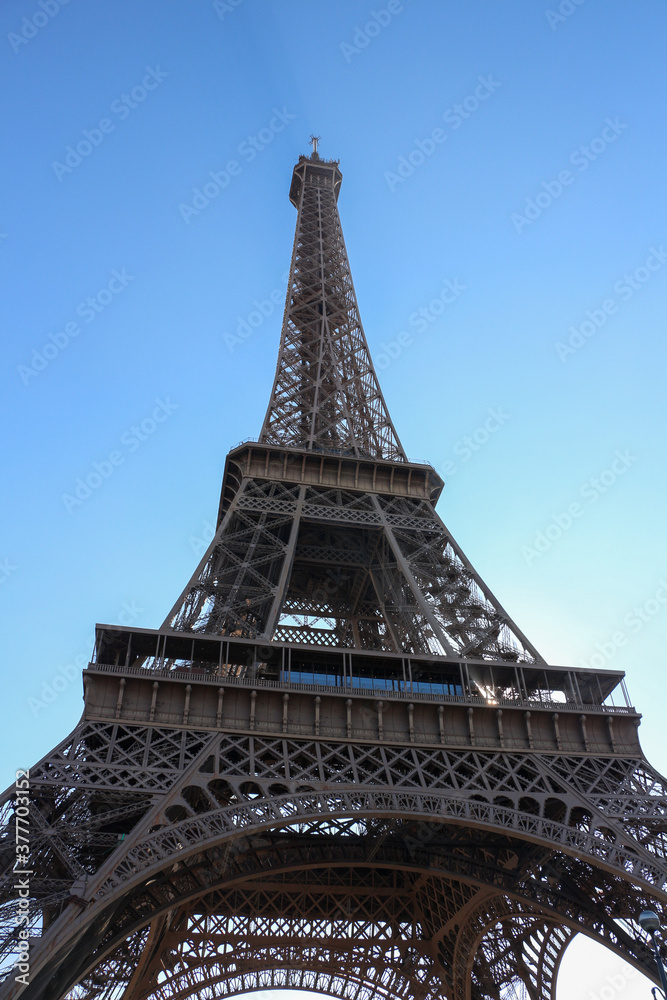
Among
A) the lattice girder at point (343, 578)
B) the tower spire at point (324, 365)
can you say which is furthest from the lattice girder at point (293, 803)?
the tower spire at point (324, 365)

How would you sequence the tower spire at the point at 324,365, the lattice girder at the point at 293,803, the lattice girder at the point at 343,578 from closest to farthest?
the lattice girder at the point at 293,803 < the lattice girder at the point at 343,578 < the tower spire at the point at 324,365

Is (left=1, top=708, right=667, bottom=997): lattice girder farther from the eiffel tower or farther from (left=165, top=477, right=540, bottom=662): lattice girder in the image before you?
(left=165, top=477, right=540, bottom=662): lattice girder

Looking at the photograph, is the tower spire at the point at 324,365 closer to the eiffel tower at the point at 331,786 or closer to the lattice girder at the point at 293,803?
the eiffel tower at the point at 331,786

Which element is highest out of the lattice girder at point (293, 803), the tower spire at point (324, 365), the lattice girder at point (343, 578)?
the tower spire at point (324, 365)

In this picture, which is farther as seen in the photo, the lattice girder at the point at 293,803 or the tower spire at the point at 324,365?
the tower spire at the point at 324,365

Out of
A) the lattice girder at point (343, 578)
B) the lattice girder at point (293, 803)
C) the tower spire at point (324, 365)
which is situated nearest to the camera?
the lattice girder at point (293, 803)

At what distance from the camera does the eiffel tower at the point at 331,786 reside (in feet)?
68.8

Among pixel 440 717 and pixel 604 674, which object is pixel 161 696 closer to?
pixel 440 717

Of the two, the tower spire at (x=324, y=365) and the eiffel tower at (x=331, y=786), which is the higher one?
the tower spire at (x=324, y=365)

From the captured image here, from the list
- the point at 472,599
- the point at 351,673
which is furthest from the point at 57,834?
the point at 472,599

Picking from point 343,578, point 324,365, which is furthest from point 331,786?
point 324,365

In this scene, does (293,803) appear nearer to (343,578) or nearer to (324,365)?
(343,578)

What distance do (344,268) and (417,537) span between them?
22.8m

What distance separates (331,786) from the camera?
2267cm
